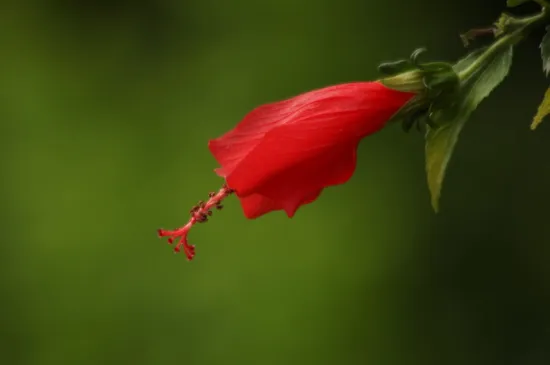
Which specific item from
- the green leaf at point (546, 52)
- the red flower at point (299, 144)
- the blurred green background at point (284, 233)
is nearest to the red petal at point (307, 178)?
the red flower at point (299, 144)

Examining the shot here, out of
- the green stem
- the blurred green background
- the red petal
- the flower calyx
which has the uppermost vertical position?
the green stem

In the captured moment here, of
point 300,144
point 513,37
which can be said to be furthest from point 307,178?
point 513,37

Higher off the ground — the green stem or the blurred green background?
the green stem

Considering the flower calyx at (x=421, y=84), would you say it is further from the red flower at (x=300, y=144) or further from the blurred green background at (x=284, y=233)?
the blurred green background at (x=284, y=233)

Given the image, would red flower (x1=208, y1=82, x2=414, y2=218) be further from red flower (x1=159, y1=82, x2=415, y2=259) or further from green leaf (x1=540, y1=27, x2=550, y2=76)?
green leaf (x1=540, y1=27, x2=550, y2=76)

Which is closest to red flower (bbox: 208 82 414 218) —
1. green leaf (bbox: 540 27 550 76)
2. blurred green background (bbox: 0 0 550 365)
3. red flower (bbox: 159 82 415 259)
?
red flower (bbox: 159 82 415 259)

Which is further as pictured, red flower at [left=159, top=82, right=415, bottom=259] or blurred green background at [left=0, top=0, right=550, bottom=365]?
blurred green background at [left=0, top=0, right=550, bottom=365]
